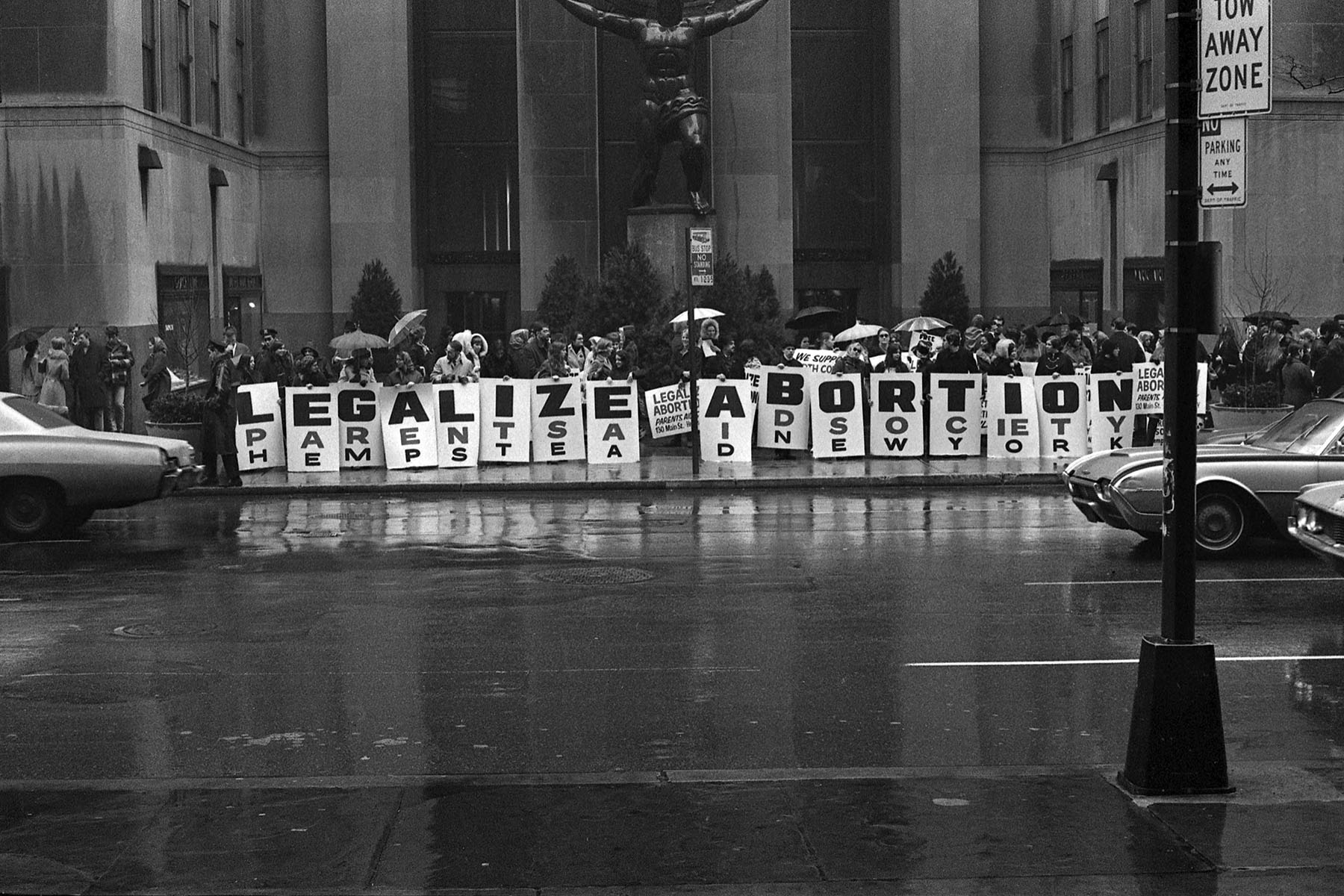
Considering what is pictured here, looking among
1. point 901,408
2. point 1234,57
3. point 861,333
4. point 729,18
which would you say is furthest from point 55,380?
point 1234,57

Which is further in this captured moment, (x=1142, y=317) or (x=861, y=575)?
(x=1142, y=317)

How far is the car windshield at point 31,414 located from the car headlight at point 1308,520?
11377 mm

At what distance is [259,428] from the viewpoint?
23.0 metres

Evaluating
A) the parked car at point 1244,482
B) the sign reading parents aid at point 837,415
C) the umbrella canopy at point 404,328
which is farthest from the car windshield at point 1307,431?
the umbrella canopy at point 404,328

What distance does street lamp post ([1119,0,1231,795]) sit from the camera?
7578 mm

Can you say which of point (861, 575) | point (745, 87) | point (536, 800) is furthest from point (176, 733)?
point (745, 87)

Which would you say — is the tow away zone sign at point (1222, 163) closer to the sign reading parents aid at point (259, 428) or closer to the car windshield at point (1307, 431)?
the car windshield at point (1307, 431)

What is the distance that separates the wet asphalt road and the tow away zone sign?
2.66m

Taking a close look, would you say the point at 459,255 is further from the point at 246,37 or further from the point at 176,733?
the point at 176,733

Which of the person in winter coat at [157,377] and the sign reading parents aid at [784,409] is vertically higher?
the person in winter coat at [157,377]

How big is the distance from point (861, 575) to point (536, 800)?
7.11 m

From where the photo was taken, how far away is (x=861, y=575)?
1431 cm

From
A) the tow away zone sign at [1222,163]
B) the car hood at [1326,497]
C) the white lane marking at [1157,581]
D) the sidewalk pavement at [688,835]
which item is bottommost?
the sidewalk pavement at [688,835]

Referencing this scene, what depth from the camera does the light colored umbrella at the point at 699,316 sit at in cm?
2498
